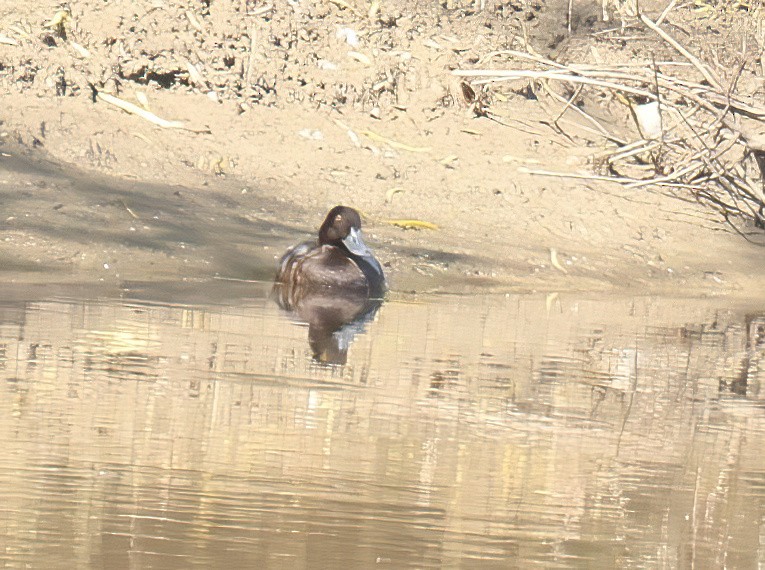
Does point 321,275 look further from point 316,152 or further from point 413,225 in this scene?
point 316,152

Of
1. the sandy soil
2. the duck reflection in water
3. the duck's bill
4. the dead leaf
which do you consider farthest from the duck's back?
the dead leaf

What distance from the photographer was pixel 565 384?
22.1ft

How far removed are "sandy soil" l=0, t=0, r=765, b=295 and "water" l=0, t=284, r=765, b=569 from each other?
311 centimetres

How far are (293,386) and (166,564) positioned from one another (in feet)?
8.74

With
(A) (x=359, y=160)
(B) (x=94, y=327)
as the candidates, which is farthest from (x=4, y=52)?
(B) (x=94, y=327)

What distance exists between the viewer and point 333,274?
33.8ft

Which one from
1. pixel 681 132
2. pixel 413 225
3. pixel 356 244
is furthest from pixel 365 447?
pixel 681 132

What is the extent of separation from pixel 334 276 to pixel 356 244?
45 cm

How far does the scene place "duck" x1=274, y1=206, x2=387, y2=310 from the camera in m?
10.2

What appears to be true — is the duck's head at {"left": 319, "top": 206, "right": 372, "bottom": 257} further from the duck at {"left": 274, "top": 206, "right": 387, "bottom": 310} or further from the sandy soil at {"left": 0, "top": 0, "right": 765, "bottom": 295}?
the sandy soil at {"left": 0, "top": 0, "right": 765, "bottom": 295}

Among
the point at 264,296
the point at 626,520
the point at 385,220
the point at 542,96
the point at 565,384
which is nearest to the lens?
the point at 626,520

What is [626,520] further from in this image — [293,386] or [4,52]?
[4,52]

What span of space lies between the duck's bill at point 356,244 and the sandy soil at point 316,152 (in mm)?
639

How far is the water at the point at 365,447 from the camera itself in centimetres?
377
